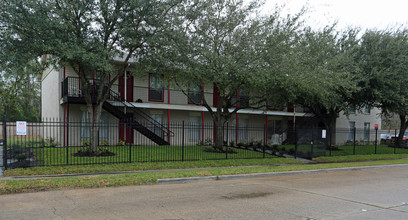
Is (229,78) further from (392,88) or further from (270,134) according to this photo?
(270,134)

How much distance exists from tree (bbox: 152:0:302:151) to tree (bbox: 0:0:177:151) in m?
1.08

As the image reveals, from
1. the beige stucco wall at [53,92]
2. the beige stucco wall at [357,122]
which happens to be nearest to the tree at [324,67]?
the beige stucco wall at [357,122]

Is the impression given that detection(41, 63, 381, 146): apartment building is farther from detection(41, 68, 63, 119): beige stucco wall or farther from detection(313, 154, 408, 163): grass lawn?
detection(313, 154, 408, 163): grass lawn

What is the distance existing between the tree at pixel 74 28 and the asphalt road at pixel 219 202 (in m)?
5.65

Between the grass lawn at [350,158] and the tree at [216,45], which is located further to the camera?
the grass lawn at [350,158]

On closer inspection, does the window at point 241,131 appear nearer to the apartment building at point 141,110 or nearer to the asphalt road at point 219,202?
the apartment building at point 141,110

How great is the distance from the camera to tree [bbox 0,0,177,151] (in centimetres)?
1196

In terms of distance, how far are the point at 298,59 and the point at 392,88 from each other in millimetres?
9052

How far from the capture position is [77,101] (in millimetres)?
18203

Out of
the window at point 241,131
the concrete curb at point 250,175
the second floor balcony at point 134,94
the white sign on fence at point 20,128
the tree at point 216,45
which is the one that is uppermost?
the tree at point 216,45

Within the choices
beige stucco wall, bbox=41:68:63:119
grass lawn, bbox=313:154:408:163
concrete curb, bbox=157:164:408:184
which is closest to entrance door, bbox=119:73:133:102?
beige stucco wall, bbox=41:68:63:119

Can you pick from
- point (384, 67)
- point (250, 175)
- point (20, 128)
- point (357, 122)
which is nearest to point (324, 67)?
point (384, 67)

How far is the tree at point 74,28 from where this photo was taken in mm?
11961

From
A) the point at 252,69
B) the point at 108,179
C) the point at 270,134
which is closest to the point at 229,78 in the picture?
the point at 252,69
